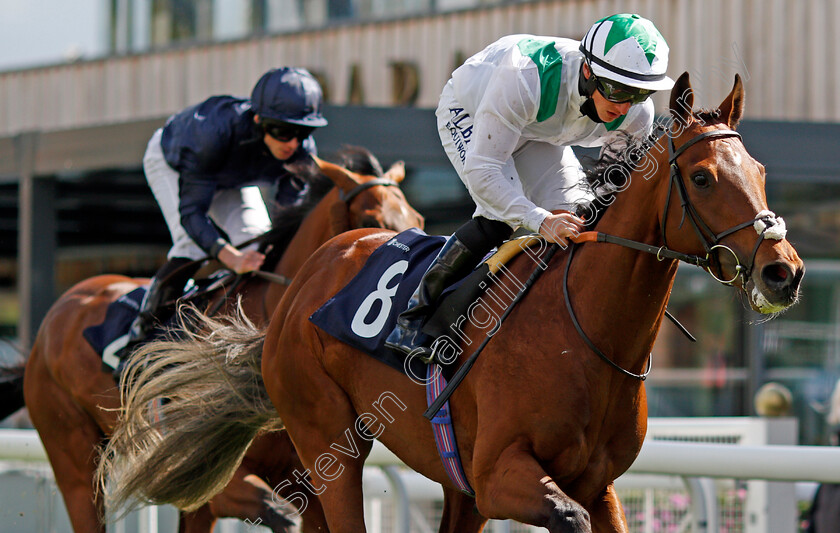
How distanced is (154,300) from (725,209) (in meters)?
2.94

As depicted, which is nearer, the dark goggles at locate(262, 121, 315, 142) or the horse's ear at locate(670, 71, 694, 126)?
the horse's ear at locate(670, 71, 694, 126)

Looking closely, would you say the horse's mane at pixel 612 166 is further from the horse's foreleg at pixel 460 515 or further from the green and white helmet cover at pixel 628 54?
the horse's foreleg at pixel 460 515

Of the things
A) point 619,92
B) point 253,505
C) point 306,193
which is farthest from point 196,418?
point 619,92

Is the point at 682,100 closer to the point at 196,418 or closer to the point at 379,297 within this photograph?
the point at 379,297

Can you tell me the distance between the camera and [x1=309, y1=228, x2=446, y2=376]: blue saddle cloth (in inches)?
139

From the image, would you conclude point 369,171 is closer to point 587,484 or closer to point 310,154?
point 310,154

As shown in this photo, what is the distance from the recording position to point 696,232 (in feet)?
9.11

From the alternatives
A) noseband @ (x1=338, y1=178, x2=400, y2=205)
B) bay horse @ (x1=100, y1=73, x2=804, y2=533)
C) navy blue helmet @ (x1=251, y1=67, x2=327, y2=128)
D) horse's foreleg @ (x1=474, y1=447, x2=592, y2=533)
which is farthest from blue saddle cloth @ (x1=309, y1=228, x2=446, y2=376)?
navy blue helmet @ (x1=251, y1=67, x2=327, y2=128)

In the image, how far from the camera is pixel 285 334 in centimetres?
390

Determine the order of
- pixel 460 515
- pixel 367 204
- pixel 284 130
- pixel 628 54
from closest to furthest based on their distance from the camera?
pixel 628 54 → pixel 460 515 → pixel 367 204 → pixel 284 130

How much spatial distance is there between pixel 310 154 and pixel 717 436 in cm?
255

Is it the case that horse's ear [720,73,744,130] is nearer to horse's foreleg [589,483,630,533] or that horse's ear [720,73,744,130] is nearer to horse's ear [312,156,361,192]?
horse's foreleg [589,483,630,533]

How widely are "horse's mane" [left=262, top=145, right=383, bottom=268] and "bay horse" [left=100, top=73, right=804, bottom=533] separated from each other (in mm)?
950

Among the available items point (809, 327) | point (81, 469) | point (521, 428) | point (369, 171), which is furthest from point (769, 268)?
point (809, 327)
